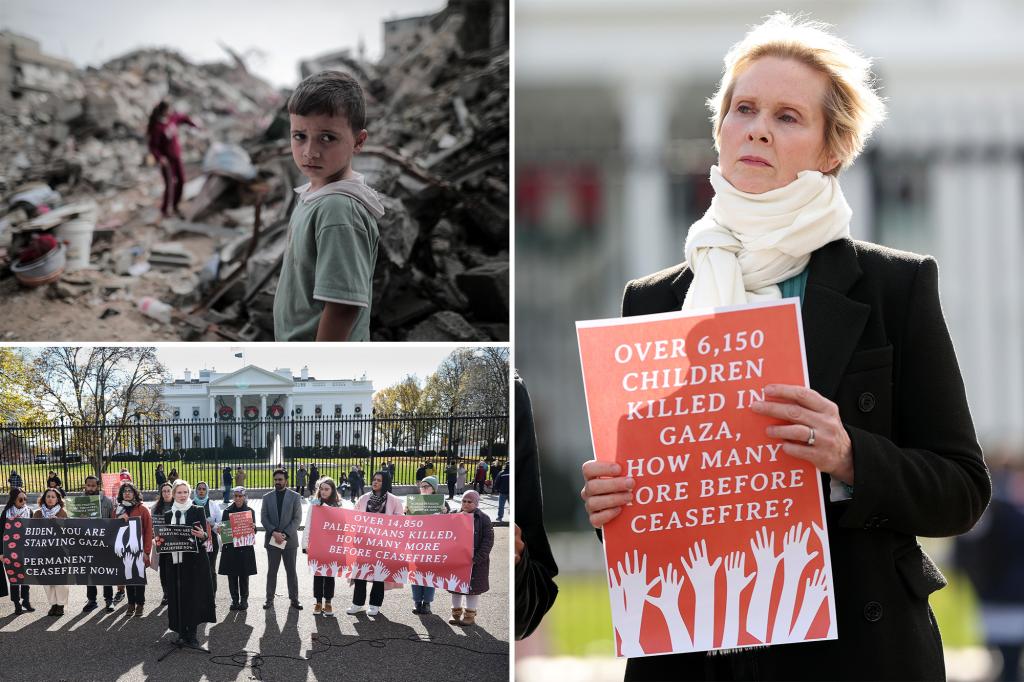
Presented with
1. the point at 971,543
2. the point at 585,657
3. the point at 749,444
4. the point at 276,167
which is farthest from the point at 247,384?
the point at 971,543

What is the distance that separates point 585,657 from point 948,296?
13.9 feet

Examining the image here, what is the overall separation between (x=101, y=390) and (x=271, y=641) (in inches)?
28.4

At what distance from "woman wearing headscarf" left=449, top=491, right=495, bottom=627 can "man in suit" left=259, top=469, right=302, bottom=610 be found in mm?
384

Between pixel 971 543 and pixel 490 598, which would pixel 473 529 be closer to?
pixel 490 598

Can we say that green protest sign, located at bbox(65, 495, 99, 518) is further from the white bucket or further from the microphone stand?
the white bucket

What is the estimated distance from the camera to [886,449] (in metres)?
1.54

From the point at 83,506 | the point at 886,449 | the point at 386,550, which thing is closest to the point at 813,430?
the point at 886,449

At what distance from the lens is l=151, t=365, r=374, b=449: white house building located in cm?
241

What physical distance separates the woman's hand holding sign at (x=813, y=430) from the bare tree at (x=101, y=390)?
1501 millimetres

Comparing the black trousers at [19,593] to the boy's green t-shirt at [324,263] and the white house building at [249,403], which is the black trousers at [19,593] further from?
the boy's green t-shirt at [324,263]

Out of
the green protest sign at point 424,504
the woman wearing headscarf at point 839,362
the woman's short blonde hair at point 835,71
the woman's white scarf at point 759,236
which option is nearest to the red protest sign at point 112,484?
the green protest sign at point 424,504

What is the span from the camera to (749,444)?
169 centimetres

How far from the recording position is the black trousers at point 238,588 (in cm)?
243

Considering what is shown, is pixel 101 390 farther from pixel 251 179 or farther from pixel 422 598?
pixel 422 598
